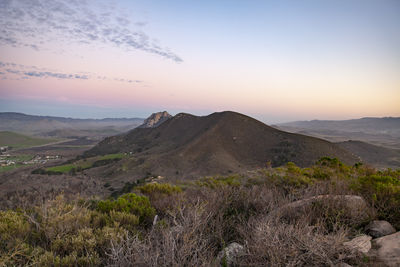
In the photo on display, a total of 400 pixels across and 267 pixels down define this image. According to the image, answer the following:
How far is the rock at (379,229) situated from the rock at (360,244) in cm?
45

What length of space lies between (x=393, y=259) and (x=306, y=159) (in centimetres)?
3134

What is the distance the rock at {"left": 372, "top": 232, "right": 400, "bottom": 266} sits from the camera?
9.38 feet

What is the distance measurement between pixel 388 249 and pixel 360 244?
41 centimetres

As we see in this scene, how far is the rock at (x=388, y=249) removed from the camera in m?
2.86

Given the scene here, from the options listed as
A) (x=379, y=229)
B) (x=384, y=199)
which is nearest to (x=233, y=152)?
(x=384, y=199)

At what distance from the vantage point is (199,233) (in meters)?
3.69

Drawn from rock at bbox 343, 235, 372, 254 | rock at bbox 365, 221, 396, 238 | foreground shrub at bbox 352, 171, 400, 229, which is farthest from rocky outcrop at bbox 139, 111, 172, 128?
rock at bbox 343, 235, 372, 254

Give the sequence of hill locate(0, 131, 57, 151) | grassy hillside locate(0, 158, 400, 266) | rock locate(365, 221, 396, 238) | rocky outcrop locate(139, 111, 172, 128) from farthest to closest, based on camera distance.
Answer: hill locate(0, 131, 57, 151), rocky outcrop locate(139, 111, 172, 128), rock locate(365, 221, 396, 238), grassy hillside locate(0, 158, 400, 266)

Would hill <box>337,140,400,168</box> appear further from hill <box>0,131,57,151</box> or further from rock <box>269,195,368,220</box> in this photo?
hill <box>0,131,57,151</box>

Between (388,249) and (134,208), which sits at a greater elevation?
(388,249)

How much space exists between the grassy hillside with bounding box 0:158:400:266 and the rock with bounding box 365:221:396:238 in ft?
0.48

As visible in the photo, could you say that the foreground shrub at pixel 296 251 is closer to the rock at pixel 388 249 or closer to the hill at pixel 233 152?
the rock at pixel 388 249

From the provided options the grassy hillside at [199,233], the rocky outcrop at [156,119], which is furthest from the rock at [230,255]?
the rocky outcrop at [156,119]

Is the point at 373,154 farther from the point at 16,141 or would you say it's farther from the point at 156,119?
the point at 16,141
